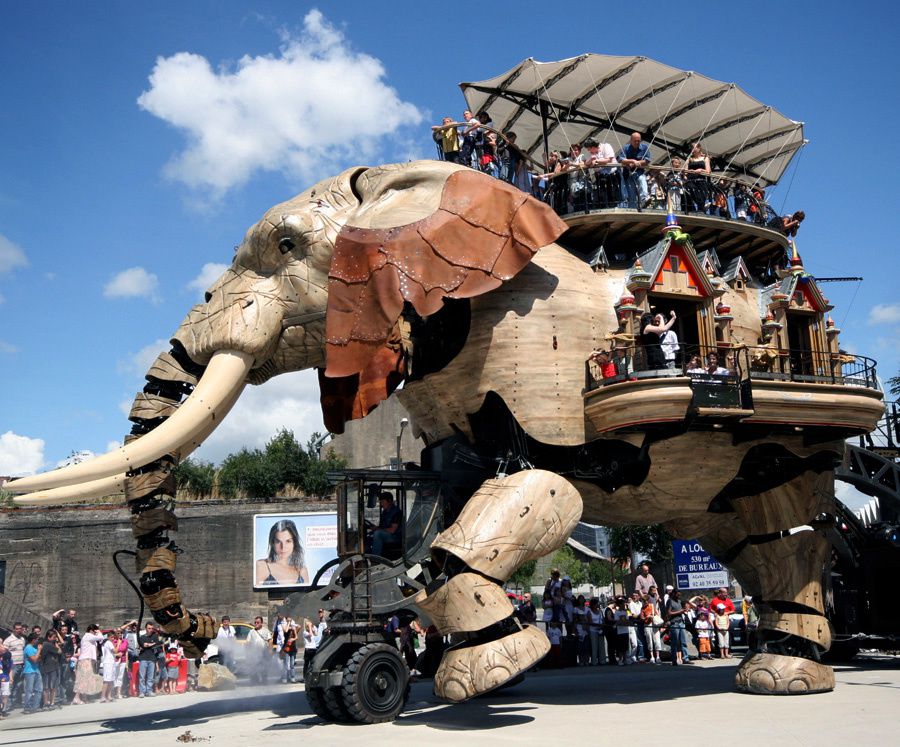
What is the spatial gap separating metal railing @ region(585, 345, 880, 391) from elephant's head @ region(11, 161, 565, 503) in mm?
1352

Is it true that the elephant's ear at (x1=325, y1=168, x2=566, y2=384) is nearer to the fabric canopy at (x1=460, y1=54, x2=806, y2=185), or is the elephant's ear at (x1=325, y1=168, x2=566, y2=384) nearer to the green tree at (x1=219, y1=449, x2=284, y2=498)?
the fabric canopy at (x1=460, y1=54, x2=806, y2=185)

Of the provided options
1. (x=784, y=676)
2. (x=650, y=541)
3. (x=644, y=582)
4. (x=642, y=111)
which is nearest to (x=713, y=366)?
(x=784, y=676)

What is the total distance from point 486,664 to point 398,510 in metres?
2.42

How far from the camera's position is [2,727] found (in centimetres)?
1055

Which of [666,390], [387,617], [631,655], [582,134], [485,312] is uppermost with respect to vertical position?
[582,134]

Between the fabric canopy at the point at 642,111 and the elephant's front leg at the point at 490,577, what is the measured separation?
6.61 m

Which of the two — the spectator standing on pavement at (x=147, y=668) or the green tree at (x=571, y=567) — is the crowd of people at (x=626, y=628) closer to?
the spectator standing on pavement at (x=147, y=668)

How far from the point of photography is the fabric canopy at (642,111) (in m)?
13.4

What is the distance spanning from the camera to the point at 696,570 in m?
21.2

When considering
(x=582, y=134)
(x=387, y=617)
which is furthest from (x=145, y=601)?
(x=582, y=134)

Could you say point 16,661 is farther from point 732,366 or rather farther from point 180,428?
point 732,366

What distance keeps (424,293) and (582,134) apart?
7696 millimetres

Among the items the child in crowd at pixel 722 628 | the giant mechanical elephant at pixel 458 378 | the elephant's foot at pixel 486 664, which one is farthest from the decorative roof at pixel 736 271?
the child in crowd at pixel 722 628

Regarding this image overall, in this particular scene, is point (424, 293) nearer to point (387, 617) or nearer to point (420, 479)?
point (420, 479)
